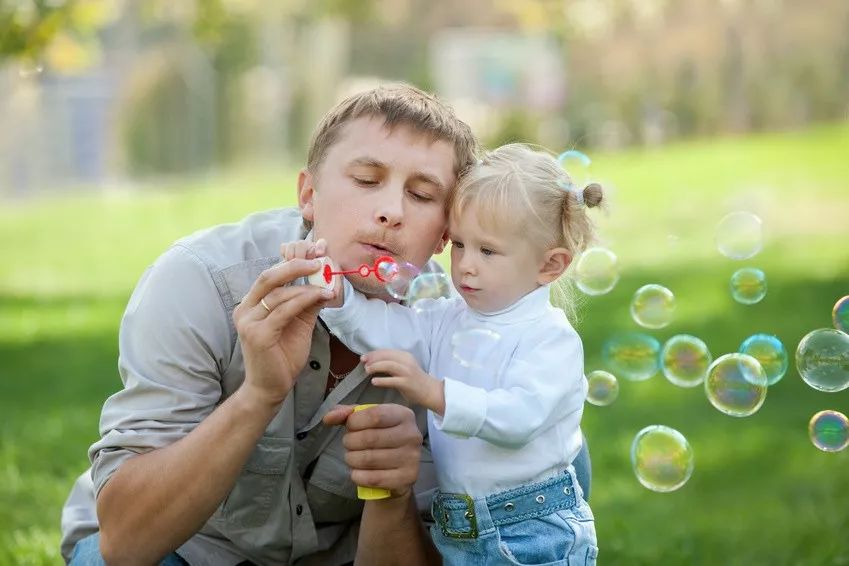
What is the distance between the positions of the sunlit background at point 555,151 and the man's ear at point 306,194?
0.64 metres

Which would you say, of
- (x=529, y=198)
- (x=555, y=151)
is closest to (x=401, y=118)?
(x=529, y=198)

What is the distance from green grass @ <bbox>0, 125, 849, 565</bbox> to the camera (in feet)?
12.9

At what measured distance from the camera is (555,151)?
12898mm

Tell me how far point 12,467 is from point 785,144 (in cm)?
1088

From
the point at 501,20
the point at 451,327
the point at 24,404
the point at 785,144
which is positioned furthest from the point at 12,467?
the point at 501,20

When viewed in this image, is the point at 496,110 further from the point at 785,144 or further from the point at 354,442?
the point at 354,442

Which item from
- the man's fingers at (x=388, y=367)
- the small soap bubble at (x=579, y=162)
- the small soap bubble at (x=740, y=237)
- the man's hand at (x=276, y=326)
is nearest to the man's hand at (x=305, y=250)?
the man's hand at (x=276, y=326)

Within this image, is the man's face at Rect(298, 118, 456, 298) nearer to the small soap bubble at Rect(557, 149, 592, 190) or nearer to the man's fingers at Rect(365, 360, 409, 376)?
the man's fingers at Rect(365, 360, 409, 376)

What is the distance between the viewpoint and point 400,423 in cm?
234

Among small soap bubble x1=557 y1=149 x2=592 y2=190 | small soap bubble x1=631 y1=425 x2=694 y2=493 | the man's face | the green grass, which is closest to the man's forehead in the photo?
the man's face

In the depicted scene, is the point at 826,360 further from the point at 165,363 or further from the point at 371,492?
the point at 165,363

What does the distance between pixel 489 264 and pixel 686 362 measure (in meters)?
0.96

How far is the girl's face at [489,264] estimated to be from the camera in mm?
2447

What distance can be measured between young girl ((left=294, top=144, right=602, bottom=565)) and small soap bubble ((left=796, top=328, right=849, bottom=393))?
2.88 feet
